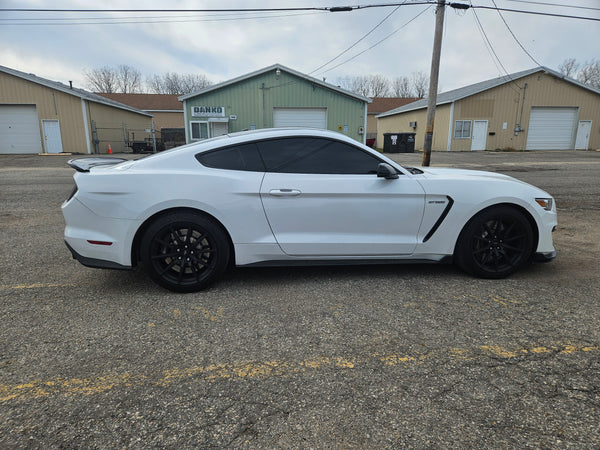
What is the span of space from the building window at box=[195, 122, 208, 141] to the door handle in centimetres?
2108

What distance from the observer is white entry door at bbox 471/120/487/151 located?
92.7 ft

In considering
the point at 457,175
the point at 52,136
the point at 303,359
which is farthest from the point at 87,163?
the point at 52,136

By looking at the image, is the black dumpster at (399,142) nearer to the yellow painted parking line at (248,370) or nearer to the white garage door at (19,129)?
the white garage door at (19,129)

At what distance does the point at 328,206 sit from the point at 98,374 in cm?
220

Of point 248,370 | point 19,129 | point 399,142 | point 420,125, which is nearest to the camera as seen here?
point 248,370

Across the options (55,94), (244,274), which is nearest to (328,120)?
(55,94)

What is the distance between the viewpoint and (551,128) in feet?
94.5

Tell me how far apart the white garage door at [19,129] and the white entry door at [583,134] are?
38.0 meters

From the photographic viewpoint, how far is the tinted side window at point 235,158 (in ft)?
11.5

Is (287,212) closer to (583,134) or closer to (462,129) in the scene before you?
(462,129)

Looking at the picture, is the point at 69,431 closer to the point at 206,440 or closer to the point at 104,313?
the point at 206,440

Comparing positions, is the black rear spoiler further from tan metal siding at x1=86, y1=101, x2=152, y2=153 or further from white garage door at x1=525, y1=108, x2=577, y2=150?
white garage door at x1=525, y1=108, x2=577, y2=150

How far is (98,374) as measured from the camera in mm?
2303

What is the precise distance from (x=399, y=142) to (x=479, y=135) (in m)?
6.19
